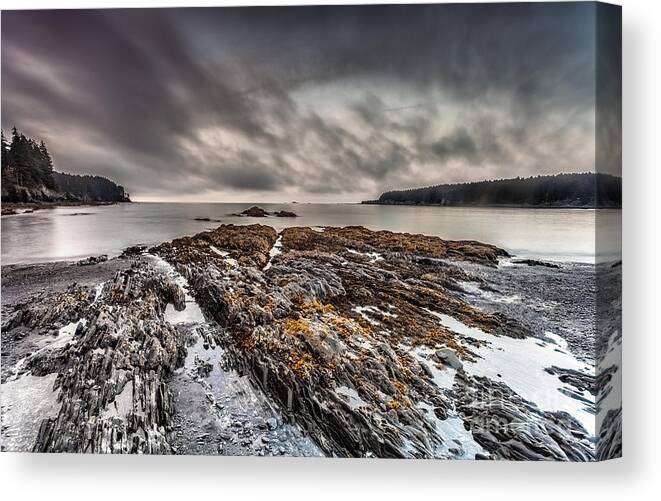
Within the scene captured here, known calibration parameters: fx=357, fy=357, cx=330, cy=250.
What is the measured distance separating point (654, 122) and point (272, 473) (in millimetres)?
3874

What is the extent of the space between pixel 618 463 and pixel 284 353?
8.56ft

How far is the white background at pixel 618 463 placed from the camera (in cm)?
262

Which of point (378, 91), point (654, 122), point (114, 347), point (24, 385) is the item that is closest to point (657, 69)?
point (654, 122)

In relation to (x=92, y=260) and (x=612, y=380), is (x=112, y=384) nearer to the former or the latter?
(x=92, y=260)

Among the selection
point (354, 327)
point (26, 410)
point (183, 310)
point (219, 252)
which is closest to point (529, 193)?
point (354, 327)

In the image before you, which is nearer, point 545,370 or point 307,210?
point 545,370

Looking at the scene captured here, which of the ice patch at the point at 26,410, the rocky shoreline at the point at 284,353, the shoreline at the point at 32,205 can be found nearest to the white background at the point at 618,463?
the rocky shoreline at the point at 284,353

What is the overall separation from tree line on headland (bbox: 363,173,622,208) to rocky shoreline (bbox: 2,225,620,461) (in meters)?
0.32

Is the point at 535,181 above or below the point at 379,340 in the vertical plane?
above

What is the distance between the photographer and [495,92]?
102 inches

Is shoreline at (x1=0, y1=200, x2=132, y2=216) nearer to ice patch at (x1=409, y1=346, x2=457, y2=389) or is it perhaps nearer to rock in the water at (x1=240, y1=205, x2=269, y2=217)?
rock in the water at (x1=240, y1=205, x2=269, y2=217)

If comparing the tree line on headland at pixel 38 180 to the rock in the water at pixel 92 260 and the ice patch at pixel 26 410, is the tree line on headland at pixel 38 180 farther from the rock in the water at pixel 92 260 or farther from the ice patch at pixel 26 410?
the ice patch at pixel 26 410

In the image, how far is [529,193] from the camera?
8.52 feet

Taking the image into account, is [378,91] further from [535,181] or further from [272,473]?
[272,473]
